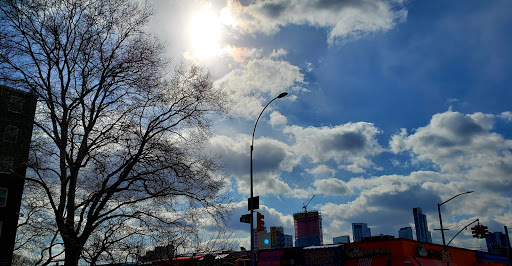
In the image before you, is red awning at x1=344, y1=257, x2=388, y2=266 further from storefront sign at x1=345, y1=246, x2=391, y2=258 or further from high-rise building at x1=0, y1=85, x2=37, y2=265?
high-rise building at x1=0, y1=85, x2=37, y2=265

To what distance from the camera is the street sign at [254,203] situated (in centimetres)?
2188

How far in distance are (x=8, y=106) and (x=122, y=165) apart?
514 centimetres

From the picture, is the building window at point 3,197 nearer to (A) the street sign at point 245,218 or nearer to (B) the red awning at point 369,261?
(A) the street sign at point 245,218

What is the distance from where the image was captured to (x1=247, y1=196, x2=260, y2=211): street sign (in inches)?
861

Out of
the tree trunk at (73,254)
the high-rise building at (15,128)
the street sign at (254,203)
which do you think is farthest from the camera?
the street sign at (254,203)

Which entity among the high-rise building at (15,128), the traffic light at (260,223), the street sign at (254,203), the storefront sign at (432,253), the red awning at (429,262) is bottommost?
the red awning at (429,262)

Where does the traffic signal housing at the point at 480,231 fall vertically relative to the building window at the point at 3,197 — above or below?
below

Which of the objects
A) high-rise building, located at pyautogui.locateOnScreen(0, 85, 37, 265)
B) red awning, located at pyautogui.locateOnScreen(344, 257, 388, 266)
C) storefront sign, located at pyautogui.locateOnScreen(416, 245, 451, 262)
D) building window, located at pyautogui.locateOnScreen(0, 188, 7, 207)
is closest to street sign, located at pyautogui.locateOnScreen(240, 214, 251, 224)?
high-rise building, located at pyautogui.locateOnScreen(0, 85, 37, 265)

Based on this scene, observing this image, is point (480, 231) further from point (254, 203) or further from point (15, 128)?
point (15, 128)

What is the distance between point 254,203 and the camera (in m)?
22.0

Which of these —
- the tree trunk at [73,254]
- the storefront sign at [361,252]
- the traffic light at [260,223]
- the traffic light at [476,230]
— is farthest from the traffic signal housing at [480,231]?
the tree trunk at [73,254]

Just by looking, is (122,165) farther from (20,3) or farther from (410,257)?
(410,257)

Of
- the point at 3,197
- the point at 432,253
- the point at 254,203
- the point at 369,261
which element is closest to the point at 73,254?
the point at 254,203

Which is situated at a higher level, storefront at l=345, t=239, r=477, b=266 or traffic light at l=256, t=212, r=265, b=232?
traffic light at l=256, t=212, r=265, b=232
